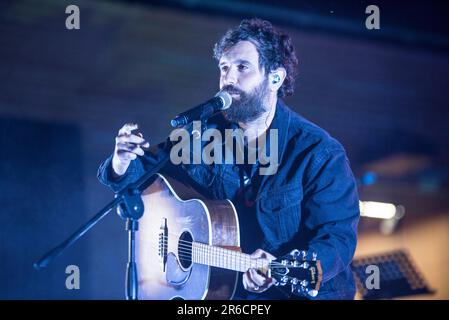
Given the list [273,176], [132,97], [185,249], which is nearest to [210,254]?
[185,249]

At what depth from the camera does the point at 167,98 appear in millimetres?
3199

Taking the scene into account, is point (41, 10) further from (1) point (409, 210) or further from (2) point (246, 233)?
(1) point (409, 210)

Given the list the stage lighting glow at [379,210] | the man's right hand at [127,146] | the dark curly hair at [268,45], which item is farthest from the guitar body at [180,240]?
the stage lighting glow at [379,210]

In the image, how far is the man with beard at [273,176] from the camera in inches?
90.3

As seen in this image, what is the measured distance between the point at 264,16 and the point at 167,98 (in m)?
0.66

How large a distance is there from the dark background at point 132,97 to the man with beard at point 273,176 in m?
0.39

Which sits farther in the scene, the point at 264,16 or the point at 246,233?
the point at 264,16

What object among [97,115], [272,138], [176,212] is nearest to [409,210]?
[272,138]

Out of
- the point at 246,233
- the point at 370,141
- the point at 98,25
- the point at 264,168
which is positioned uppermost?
the point at 98,25

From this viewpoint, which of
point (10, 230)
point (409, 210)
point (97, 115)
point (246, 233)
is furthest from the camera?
point (409, 210)

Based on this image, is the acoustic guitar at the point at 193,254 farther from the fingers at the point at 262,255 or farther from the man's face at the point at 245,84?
the man's face at the point at 245,84

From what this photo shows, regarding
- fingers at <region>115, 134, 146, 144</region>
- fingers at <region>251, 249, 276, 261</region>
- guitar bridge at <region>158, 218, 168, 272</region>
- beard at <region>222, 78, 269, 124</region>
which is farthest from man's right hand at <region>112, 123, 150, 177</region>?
fingers at <region>251, 249, 276, 261</region>

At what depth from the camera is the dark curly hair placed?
254 cm
